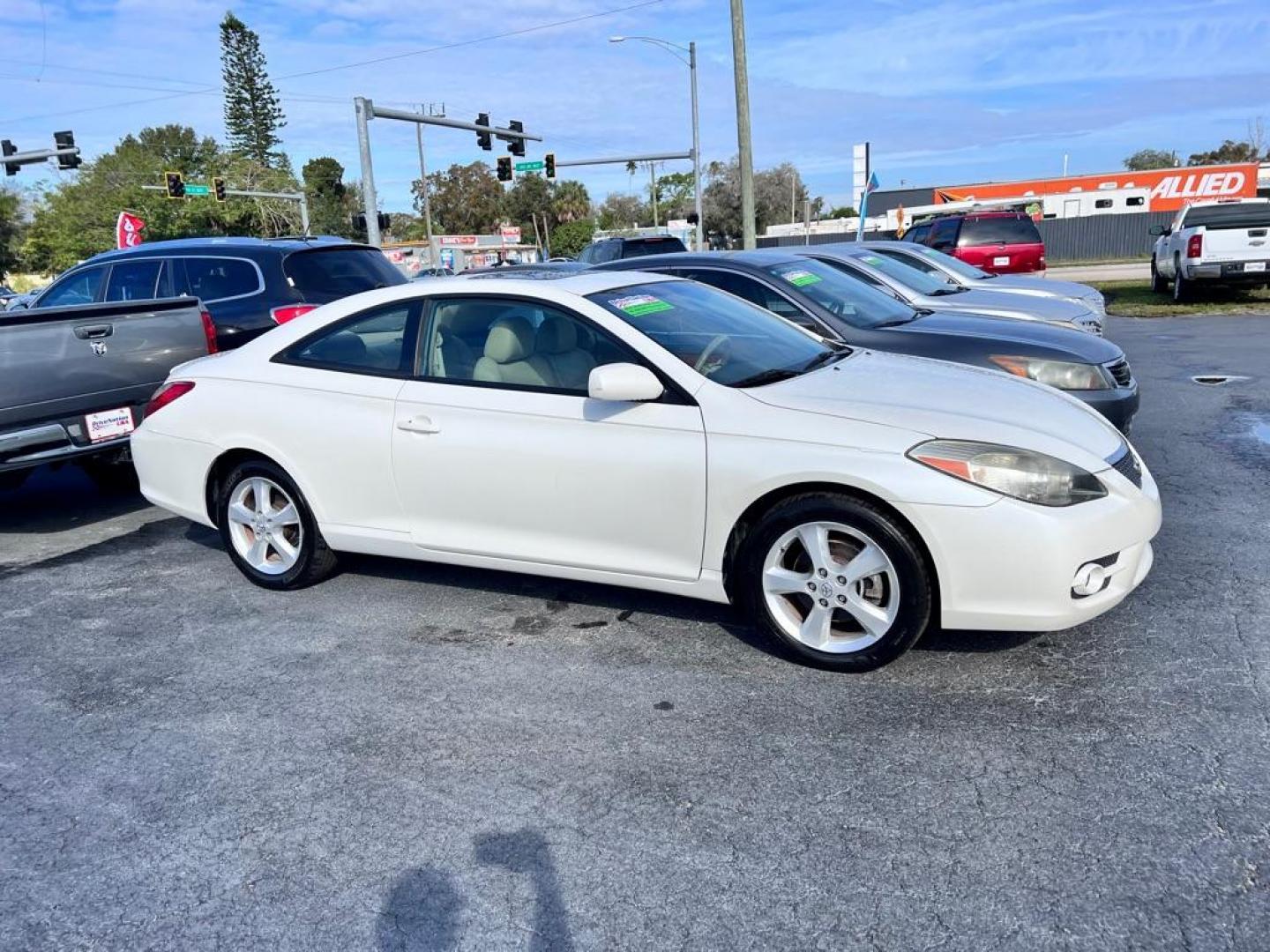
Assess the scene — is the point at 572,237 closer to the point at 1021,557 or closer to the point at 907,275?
the point at 907,275

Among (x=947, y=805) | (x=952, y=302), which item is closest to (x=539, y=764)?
(x=947, y=805)

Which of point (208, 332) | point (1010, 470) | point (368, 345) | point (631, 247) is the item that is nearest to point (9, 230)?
point (631, 247)

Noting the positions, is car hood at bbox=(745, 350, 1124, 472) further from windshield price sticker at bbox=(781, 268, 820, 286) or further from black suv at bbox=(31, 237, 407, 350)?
black suv at bbox=(31, 237, 407, 350)

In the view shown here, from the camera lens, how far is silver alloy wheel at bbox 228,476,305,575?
5090 millimetres

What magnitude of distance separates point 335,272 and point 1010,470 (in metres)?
6.90

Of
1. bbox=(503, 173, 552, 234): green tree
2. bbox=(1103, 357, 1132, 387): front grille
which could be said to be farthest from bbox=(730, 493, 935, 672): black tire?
bbox=(503, 173, 552, 234): green tree

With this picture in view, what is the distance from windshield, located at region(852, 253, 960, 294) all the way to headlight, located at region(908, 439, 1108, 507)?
18.7 feet

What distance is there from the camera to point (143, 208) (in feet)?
205

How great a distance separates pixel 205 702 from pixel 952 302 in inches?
A: 280

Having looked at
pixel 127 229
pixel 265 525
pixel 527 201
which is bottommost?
pixel 265 525

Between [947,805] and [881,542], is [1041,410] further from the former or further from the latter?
[947,805]

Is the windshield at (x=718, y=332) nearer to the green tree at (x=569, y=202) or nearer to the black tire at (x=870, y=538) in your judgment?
the black tire at (x=870, y=538)

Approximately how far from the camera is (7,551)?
6219 mm

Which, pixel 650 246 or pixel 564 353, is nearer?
pixel 564 353
